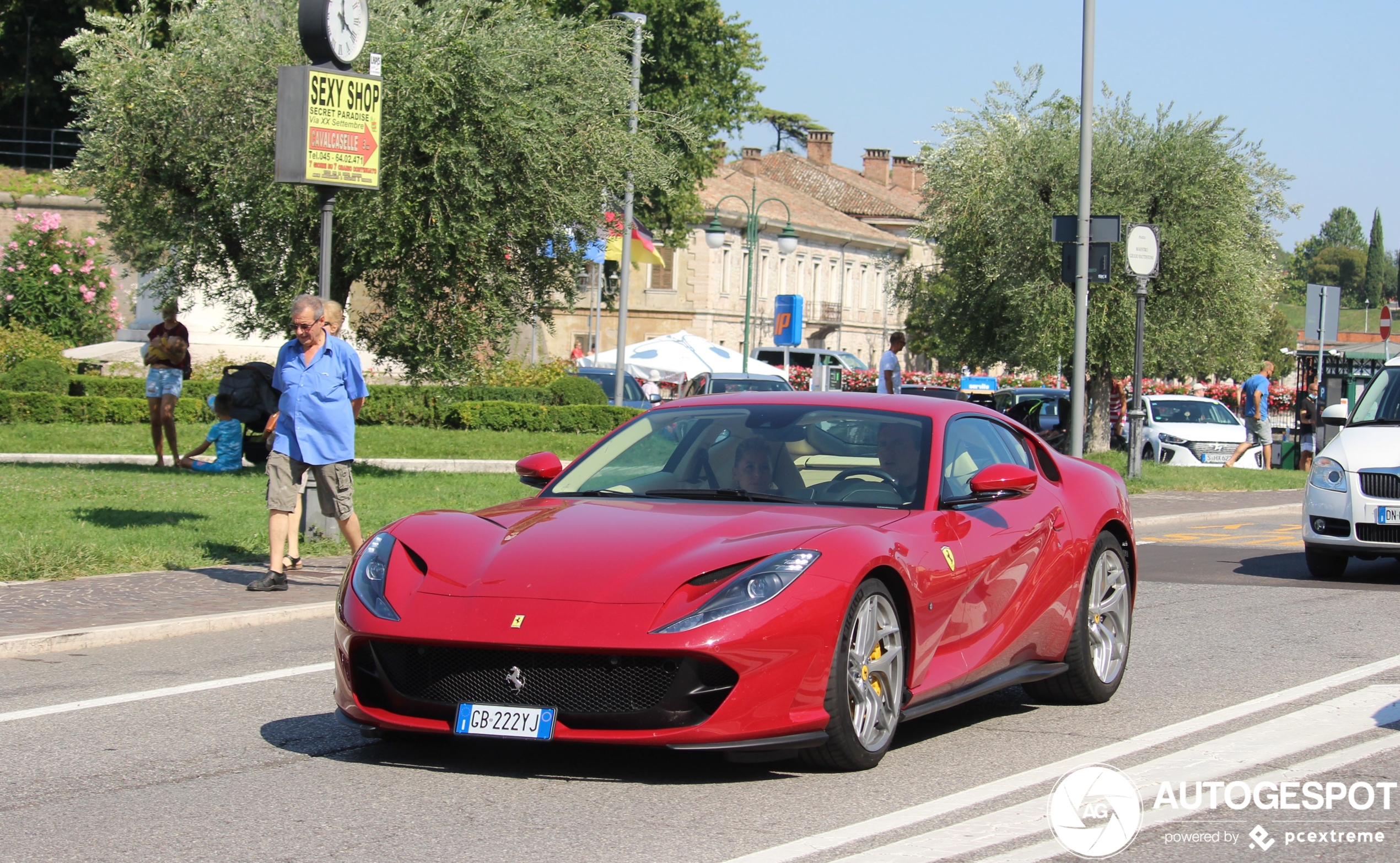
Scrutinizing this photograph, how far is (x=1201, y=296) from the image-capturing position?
32.8 m

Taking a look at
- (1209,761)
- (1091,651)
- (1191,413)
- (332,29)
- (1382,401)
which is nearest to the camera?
(1209,761)

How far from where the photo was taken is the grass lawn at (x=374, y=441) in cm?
2412

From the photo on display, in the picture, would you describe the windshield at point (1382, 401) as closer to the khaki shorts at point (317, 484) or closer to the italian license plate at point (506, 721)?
the khaki shorts at point (317, 484)

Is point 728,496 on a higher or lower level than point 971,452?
lower

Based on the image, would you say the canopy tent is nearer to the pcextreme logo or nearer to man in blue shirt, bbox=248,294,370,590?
man in blue shirt, bbox=248,294,370,590

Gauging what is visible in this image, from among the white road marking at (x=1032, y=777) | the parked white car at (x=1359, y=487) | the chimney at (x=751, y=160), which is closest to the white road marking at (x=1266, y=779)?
the white road marking at (x=1032, y=777)

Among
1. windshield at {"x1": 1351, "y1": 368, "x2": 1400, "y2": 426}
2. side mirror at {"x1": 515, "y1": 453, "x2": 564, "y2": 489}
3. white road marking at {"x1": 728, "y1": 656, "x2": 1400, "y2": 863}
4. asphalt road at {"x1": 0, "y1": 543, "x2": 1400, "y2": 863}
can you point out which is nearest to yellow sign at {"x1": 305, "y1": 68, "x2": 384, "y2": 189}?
asphalt road at {"x1": 0, "y1": 543, "x2": 1400, "y2": 863}

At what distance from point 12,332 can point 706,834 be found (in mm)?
36127

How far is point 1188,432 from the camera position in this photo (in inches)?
1226

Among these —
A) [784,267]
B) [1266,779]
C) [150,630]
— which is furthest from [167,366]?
[784,267]

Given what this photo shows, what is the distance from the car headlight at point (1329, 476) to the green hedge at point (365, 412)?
14.1 metres

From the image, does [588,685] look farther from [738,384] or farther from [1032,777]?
[738,384]

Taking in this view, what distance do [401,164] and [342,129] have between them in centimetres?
708

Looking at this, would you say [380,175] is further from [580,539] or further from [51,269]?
[51,269]
